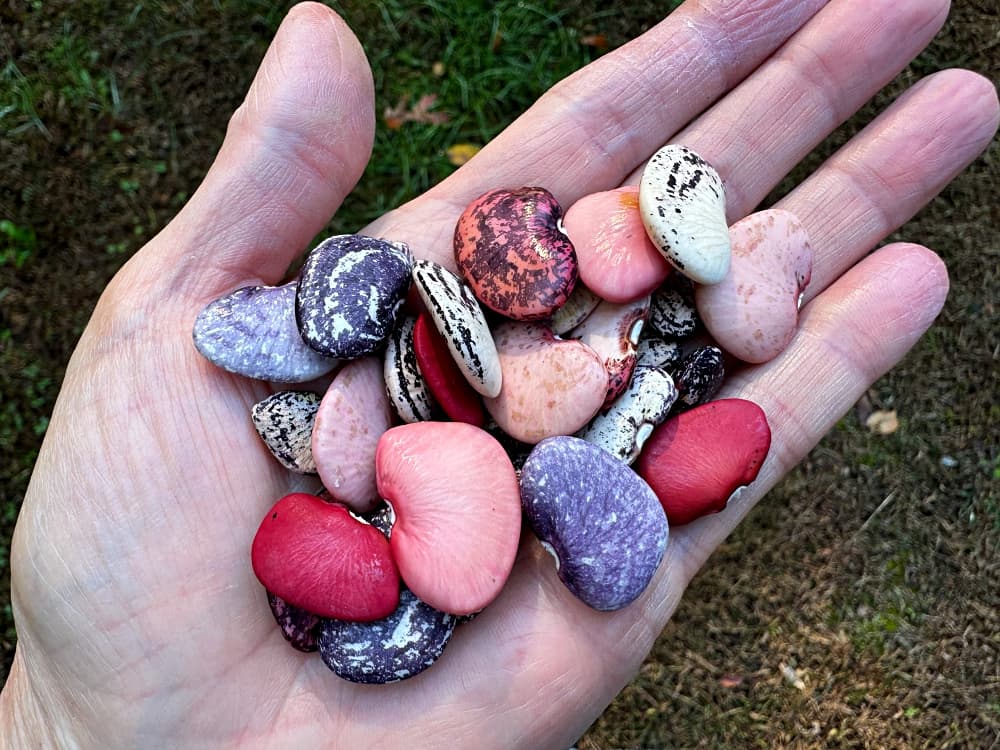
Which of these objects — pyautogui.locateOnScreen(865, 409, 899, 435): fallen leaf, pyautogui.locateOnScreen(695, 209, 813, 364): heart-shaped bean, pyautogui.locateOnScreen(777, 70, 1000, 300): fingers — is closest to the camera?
pyautogui.locateOnScreen(695, 209, 813, 364): heart-shaped bean

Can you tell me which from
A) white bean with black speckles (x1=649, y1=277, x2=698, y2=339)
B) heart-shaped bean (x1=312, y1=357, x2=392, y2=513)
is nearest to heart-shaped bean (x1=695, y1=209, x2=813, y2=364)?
white bean with black speckles (x1=649, y1=277, x2=698, y2=339)

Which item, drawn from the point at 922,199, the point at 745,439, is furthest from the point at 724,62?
the point at 745,439

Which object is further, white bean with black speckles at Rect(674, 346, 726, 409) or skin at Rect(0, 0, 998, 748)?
white bean with black speckles at Rect(674, 346, 726, 409)

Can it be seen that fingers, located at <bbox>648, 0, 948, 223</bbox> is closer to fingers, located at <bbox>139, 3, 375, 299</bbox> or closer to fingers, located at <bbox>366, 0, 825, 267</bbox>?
fingers, located at <bbox>366, 0, 825, 267</bbox>

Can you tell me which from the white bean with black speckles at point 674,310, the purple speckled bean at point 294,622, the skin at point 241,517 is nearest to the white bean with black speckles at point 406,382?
the skin at point 241,517

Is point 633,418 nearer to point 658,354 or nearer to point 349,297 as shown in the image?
point 658,354

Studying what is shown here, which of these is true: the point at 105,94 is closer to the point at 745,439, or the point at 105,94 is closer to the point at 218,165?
the point at 218,165
